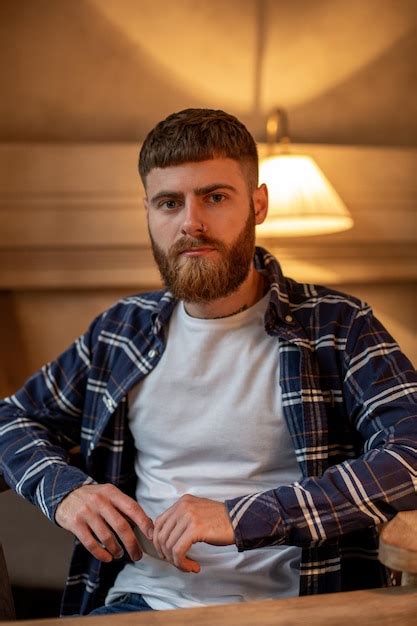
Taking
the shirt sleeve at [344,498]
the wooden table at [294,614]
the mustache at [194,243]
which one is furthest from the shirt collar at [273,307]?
the wooden table at [294,614]

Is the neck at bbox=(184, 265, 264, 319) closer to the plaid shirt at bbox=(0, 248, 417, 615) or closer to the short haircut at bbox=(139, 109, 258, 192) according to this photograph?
the plaid shirt at bbox=(0, 248, 417, 615)

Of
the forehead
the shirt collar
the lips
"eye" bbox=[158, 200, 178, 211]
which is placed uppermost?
the forehead

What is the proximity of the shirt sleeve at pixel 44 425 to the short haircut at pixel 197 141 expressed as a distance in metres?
0.40

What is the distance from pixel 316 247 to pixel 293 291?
43.5 inches

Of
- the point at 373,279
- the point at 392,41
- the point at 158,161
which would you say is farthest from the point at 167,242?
the point at 392,41

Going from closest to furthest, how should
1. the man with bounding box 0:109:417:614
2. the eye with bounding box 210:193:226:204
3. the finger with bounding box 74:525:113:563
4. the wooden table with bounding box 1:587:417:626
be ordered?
the wooden table with bounding box 1:587:417:626 < the finger with bounding box 74:525:113:563 < the man with bounding box 0:109:417:614 < the eye with bounding box 210:193:226:204

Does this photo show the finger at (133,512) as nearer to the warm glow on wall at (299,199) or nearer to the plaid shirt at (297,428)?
the plaid shirt at (297,428)

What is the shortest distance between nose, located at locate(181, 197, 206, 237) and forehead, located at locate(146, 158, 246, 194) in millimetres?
26

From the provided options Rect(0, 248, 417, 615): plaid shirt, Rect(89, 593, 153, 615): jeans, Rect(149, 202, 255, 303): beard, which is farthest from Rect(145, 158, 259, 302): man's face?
Rect(89, 593, 153, 615): jeans

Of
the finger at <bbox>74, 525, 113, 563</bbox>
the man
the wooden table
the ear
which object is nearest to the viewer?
the wooden table

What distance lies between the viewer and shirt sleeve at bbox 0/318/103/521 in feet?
4.68

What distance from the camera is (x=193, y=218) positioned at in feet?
4.77

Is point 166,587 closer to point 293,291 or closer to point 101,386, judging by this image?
point 101,386

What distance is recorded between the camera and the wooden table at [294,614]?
36.7 inches
